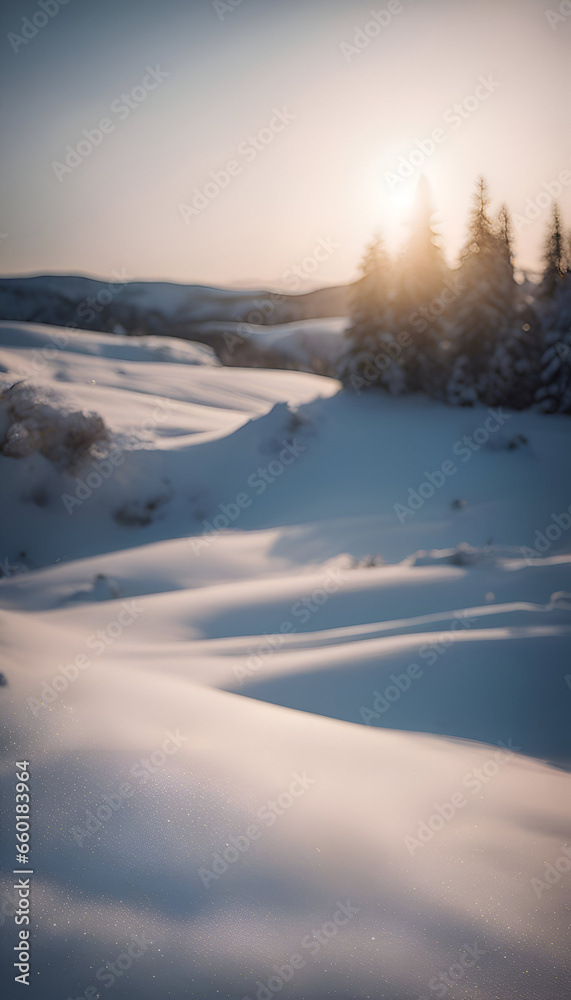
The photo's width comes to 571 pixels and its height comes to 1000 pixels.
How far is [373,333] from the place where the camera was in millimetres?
16109

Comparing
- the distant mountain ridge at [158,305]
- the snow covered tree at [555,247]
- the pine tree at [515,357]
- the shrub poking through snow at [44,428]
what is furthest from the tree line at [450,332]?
→ the distant mountain ridge at [158,305]

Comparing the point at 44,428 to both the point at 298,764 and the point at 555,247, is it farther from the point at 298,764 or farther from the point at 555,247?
the point at 298,764

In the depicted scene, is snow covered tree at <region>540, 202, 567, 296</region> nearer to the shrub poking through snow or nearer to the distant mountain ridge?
the shrub poking through snow

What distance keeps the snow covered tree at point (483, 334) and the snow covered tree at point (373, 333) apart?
174 cm

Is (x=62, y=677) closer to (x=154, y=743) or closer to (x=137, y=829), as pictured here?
(x=154, y=743)

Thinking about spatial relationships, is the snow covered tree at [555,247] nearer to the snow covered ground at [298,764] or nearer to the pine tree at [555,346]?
the snow covered ground at [298,764]

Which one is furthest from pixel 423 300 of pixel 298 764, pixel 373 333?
pixel 298 764

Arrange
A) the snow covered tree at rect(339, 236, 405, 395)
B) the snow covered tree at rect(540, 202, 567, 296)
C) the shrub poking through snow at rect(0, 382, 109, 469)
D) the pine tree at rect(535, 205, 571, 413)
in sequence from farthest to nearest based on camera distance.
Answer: the snow covered tree at rect(339, 236, 405, 395) → the pine tree at rect(535, 205, 571, 413) → the shrub poking through snow at rect(0, 382, 109, 469) → the snow covered tree at rect(540, 202, 567, 296)

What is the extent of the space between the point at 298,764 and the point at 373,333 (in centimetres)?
1510

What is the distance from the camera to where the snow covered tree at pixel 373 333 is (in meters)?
15.9

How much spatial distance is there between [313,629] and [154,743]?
2.84 m

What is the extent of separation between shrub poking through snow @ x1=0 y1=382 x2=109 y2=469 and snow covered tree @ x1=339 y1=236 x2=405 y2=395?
7765 mm

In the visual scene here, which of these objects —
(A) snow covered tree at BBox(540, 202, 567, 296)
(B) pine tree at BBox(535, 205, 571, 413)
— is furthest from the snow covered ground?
(B) pine tree at BBox(535, 205, 571, 413)

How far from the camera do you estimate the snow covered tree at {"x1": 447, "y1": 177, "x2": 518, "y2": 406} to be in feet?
49.2
